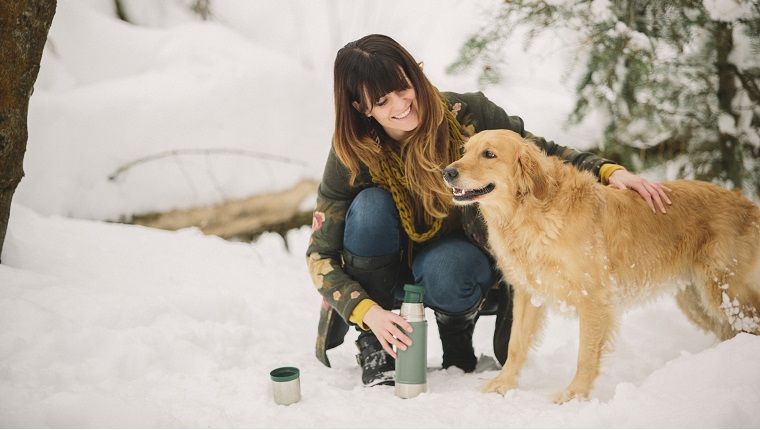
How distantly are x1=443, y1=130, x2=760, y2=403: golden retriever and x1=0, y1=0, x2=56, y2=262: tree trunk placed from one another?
160cm

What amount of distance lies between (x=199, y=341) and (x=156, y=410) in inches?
24.7

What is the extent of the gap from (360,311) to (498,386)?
1.76 feet

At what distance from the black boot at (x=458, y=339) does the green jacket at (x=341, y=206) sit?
11.5 inches

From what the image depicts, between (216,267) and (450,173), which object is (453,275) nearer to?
(450,173)

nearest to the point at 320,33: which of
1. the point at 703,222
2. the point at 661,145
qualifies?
the point at 661,145

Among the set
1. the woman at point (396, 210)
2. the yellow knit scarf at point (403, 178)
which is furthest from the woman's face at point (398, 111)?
the yellow knit scarf at point (403, 178)

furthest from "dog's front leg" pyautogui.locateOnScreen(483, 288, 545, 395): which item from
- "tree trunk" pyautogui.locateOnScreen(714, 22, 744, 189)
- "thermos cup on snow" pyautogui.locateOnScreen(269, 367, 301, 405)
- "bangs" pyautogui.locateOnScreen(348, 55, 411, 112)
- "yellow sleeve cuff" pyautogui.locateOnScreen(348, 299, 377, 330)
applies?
"tree trunk" pyautogui.locateOnScreen(714, 22, 744, 189)

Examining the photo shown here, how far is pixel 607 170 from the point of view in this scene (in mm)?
2047

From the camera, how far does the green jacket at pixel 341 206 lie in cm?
209

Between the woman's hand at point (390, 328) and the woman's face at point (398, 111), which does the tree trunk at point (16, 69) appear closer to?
the woman's face at point (398, 111)

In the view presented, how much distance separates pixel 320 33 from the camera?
5.58 metres

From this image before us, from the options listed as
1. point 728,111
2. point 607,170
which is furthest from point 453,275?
point 728,111

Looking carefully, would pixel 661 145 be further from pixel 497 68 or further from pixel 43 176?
pixel 43 176

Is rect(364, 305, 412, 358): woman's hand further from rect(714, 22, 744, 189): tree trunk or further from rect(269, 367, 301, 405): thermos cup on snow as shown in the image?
rect(714, 22, 744, 189): tree trunk
